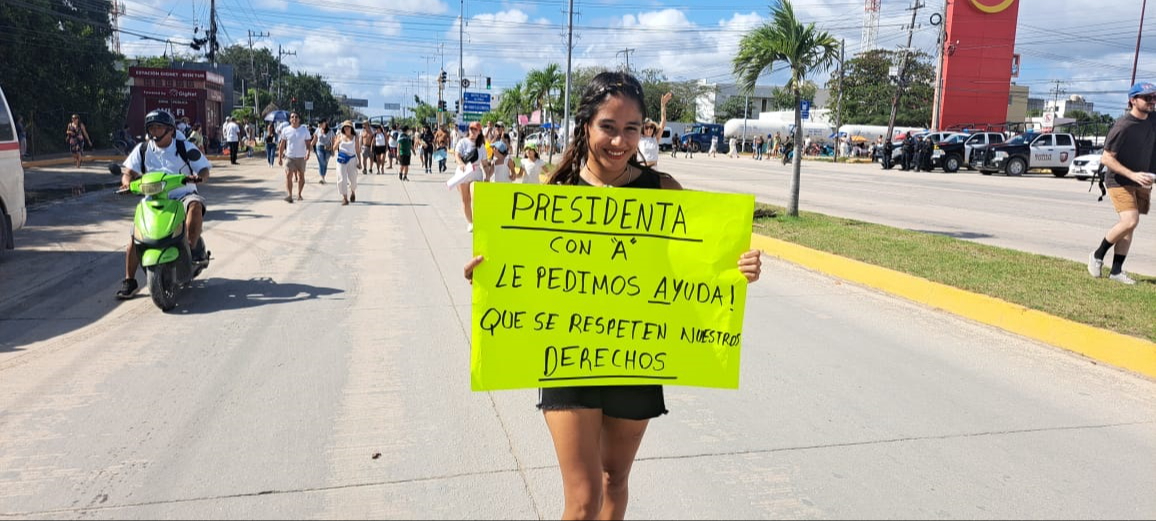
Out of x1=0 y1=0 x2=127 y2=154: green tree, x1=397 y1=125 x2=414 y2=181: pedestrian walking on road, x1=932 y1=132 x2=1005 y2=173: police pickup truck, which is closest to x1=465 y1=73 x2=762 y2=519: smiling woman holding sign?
x1=397 y1=125 x2=414 y2=181: pedestrian walking on road

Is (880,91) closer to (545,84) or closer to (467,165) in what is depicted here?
(545,84)

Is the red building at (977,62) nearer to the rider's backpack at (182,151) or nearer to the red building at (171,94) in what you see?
the red building at (171,94)

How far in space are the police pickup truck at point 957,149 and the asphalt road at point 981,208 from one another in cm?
568

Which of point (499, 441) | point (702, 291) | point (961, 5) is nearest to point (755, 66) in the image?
point (499, 441)

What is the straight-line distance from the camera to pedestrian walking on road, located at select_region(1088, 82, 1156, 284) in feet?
24.6

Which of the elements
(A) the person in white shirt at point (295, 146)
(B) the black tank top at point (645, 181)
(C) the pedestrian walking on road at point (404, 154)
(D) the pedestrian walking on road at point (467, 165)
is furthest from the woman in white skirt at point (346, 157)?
(B) the black tank top at point (645, 181)

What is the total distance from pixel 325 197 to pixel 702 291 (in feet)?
53.6

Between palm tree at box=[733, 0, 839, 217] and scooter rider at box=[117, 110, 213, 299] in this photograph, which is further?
palm tree at box=[733, 0, 839, 217]

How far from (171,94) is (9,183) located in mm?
28807

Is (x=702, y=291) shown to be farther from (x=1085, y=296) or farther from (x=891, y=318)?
(x=1085, y=296)

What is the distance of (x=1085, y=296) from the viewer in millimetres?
7199

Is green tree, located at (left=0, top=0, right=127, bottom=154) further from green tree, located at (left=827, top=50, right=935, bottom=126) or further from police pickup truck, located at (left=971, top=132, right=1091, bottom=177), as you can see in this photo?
green tree, located at (left=827, top=50, right=935, bottom=126)

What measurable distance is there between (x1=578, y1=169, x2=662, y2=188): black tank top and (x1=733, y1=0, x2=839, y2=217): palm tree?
11038mm

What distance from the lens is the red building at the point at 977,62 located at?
179 feet
